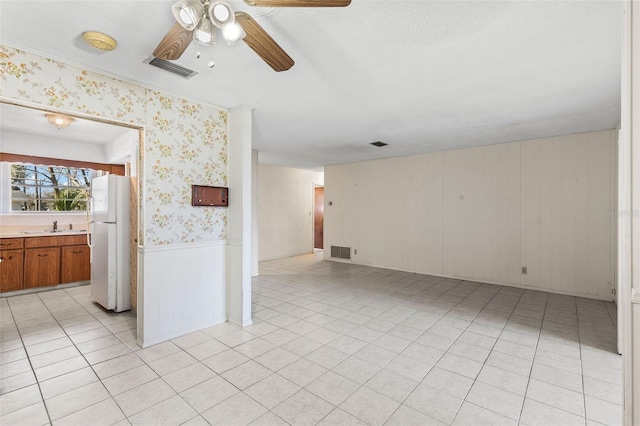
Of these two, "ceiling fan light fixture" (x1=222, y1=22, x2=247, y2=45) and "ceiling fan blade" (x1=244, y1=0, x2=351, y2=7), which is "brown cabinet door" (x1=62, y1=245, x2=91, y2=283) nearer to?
"ceiling fan light fixture" (x1=222, y1=22, x2=247, y2=45)

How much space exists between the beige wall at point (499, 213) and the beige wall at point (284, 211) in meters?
1.76

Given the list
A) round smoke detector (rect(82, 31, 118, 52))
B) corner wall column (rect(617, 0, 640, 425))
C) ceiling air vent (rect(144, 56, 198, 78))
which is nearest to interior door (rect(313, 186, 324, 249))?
ceiling air vent (rect(144, 56, 198, 78))

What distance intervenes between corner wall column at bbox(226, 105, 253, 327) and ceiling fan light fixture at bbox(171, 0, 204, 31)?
1.74 m

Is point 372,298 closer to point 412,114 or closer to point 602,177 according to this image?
point 412,114

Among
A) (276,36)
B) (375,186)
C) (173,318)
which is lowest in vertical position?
(173,318)

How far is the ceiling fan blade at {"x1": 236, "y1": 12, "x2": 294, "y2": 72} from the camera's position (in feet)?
4.79

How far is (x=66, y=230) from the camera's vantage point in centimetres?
502

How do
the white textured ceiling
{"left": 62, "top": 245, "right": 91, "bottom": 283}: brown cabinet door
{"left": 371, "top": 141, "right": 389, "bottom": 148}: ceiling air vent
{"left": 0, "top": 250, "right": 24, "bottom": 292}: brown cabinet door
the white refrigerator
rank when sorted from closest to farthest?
the white textured ceiling, the white refrigerator, {"left": 0, "top": 250, "right": 24, "bottom": 292}: brown cabinet door, {"left": 62, "top": 245, "right": 91, "bottom": 283}: brown cabinet door, {"left": 371, "top": 141, "right": 389, "bottom": 148}: ceiling air vent

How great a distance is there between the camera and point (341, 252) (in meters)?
7.16

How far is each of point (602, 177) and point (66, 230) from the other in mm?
8338

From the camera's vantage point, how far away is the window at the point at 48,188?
15.4ft

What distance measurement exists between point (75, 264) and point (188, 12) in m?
4.88

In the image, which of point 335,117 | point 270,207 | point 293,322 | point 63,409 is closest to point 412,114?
point 335,117

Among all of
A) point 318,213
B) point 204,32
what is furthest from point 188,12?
point 318,213
